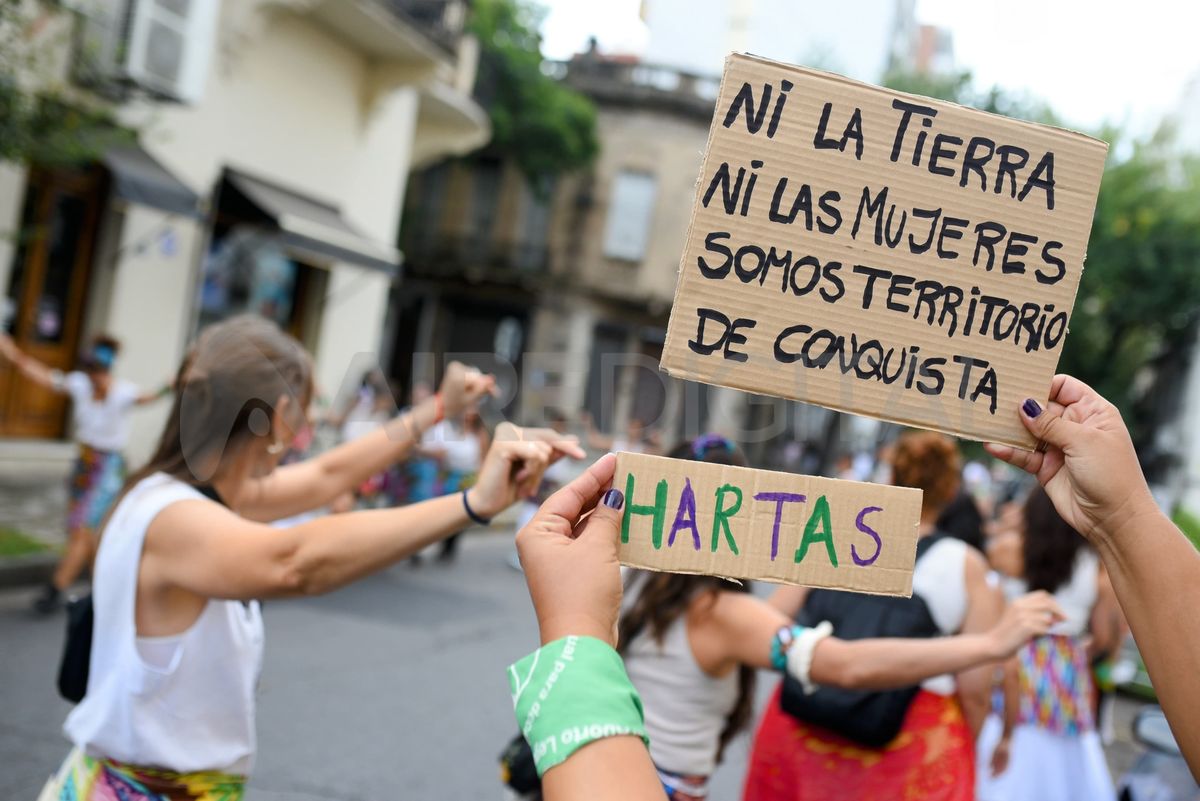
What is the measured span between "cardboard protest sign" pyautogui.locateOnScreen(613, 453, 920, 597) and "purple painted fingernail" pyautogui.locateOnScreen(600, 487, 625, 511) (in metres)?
0.05

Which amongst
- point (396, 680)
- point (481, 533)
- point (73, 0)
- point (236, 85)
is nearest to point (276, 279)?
point (236, 85)

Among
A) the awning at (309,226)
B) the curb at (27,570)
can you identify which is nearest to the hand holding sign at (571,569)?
the curb at (27,570)

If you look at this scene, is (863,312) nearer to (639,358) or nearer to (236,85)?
(236,85)

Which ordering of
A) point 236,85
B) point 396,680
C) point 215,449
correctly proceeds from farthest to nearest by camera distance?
point 236,85 → point 396,680 → point 215,449

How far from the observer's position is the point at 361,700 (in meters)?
5.82

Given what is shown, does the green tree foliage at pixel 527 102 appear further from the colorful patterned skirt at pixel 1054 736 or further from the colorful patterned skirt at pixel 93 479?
the colorful patterned skirt at pixel 1054 736

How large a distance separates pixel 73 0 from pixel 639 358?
21.0m

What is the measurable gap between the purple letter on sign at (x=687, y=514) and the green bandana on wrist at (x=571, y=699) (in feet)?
1.22

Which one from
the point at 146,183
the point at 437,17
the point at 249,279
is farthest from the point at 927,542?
the point at 437,17

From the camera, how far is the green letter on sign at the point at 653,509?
1.55 meters

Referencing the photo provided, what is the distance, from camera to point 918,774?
2.91m

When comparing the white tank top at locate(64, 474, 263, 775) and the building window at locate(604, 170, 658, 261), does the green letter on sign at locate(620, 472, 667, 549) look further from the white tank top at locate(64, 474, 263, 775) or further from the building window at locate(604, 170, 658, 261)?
the building window at locate(604, 170, 658, 261)

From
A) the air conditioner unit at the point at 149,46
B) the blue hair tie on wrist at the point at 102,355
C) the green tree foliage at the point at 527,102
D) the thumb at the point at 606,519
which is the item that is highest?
the green tree foliage at the point at 527,102

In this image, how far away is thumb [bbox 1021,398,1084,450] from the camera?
1569 millimetres
